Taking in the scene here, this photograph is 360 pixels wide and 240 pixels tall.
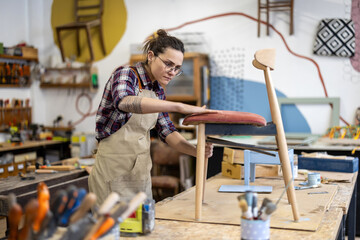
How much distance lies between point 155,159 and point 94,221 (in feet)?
13.5

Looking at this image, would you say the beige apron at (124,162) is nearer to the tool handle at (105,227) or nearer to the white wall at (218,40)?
Result: the tool handle at (105,227)

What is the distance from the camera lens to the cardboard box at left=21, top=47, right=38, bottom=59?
5891mm

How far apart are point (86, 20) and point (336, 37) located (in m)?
3.51

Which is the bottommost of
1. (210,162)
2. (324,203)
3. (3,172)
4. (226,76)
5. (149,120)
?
(3,172)

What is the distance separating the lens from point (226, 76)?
5242 mm

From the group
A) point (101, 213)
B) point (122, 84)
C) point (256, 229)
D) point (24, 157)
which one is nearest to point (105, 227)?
point (101, 213)

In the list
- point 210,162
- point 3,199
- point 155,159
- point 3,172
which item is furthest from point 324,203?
point 3,172

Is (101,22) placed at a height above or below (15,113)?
above

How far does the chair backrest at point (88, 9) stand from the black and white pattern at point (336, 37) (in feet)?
10.0

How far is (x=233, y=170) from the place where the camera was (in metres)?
2.53

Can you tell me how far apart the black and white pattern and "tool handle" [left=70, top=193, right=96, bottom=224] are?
432 cm

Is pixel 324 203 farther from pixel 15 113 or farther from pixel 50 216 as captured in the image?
pixel 15 113

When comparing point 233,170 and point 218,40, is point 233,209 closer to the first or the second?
point 233,170

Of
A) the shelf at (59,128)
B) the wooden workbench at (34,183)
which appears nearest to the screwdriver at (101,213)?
the wooden workbench at (34,183)
